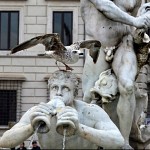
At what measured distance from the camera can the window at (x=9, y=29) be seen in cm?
3365

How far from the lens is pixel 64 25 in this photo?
33.8 meters

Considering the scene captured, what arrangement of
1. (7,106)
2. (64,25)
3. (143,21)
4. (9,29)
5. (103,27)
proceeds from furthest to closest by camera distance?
(9,29)
(64,25)
(7,106)
(103,27)
(143,21)

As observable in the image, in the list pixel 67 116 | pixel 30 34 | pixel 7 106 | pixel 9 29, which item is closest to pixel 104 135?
pixel 67 116

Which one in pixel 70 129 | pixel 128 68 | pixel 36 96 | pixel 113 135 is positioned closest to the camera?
pixel 70 129

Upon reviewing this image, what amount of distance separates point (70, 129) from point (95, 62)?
3.31 meters

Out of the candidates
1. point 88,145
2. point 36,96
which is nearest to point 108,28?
point 88,145

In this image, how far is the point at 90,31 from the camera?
8.02 m

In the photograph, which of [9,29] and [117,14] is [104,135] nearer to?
[117,14]

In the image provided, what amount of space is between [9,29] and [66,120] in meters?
29.6

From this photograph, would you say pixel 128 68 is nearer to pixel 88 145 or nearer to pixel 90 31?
pixel 90 31

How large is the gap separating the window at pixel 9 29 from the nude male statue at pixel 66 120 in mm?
28297

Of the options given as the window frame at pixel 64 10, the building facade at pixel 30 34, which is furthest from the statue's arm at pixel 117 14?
the window frame at pixel 64 10

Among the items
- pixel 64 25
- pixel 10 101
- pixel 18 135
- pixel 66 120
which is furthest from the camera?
pixel 64 25

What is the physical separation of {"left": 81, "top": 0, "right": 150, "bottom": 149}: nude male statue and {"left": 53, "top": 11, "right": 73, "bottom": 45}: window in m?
25.4
